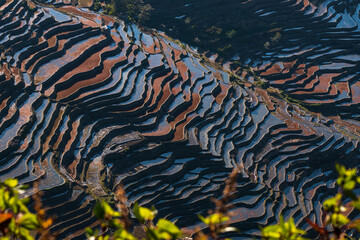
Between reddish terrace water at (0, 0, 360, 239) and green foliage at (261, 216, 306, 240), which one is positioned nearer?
green foliage at (261, 216, 306, 240)

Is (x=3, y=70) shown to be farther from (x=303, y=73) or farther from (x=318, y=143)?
(x=303, y=73)

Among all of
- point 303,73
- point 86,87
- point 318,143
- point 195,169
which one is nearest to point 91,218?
point 195,169

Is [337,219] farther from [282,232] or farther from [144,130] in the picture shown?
[144,130]

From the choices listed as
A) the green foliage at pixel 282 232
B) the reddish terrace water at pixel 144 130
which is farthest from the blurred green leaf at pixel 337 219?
the reddish terrace water at pixel 144 130

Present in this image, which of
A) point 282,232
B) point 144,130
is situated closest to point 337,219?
point 282,232

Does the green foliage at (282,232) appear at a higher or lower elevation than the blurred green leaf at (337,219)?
lower

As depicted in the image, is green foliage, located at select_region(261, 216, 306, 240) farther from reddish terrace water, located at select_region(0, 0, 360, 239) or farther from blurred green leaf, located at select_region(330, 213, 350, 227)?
reddish terrace water, located at select_region(0, 0, 360, 239)

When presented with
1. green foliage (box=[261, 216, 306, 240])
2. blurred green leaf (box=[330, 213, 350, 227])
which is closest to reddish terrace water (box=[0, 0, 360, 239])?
green foliage (box=[261, 216, 306, 240])

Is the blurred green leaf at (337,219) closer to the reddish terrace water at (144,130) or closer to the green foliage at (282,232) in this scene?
the green foliage at (282,232)
